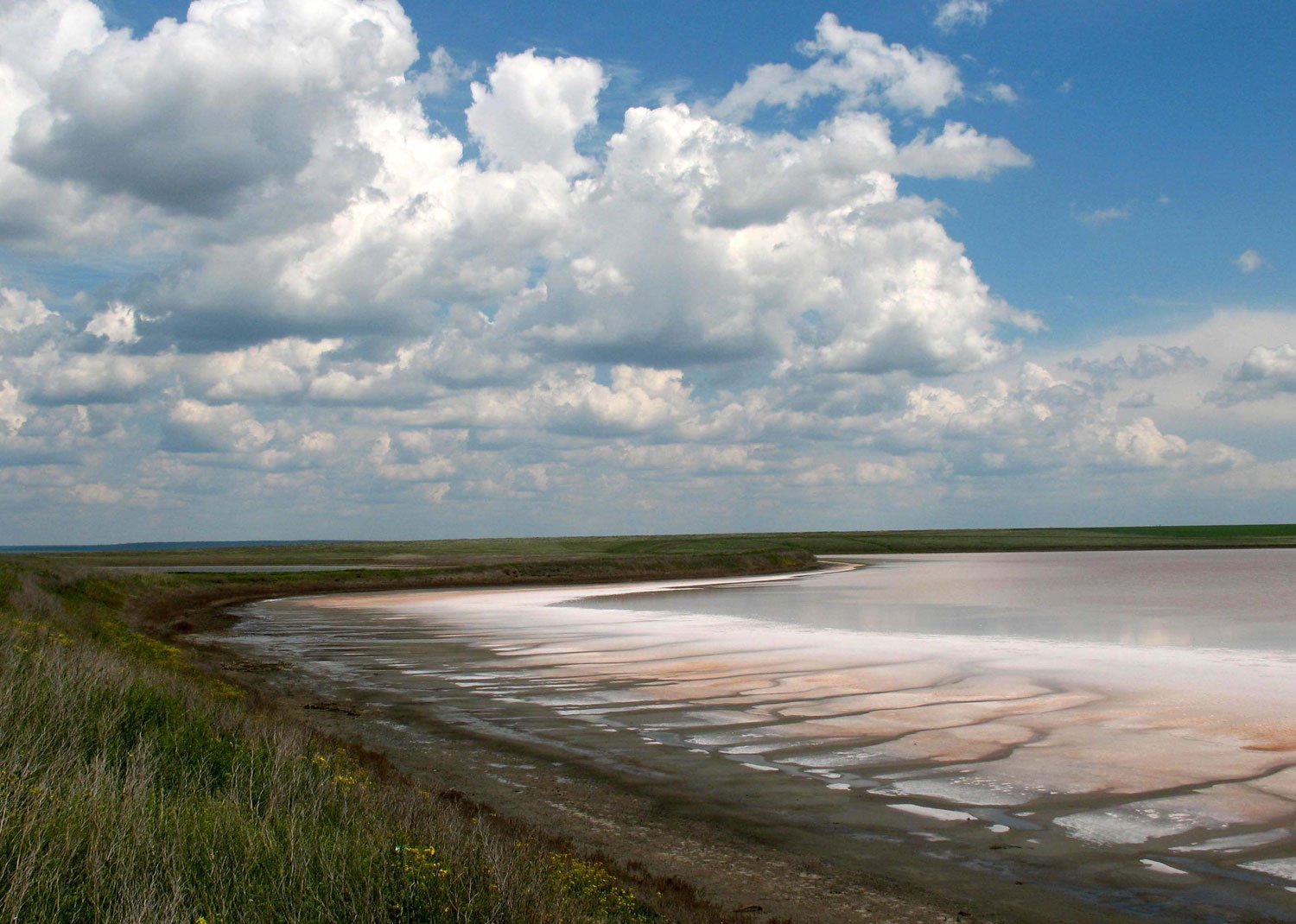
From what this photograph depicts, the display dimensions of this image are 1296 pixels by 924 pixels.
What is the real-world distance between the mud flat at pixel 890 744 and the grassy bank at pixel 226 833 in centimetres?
213

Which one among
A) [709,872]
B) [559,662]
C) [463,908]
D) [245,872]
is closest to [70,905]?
[245,872]

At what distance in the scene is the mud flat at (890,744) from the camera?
975cm

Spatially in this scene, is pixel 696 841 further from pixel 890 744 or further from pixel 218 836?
pixel 890 744

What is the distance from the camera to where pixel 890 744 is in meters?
15.8

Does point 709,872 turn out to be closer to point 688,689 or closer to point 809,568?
point 688,689

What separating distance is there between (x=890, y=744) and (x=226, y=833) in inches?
448

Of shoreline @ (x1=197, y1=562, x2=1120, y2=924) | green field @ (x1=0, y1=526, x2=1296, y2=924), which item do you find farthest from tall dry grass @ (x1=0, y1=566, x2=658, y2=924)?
shoreline @ (x1=197, y1=562, x2=1120, y2=924)

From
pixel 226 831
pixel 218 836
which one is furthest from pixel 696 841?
pixel 218 836

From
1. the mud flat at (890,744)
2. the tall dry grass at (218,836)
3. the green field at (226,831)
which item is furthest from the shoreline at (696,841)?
the tall dry grass at (218,836)

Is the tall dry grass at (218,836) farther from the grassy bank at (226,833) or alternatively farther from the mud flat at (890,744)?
the mud flat at (890,744)

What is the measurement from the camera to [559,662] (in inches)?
1088

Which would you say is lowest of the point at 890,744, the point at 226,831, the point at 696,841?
the point at 890,744

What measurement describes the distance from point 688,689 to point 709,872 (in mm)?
12257

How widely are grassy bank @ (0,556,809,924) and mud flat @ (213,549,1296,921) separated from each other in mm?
2130
